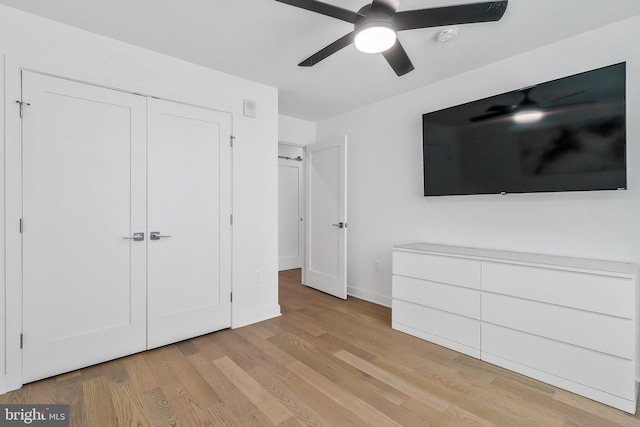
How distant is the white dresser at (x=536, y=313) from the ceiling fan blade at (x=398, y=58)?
1.54 metres

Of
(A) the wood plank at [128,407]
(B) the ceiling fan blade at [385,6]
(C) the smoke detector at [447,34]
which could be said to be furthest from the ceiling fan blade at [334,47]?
(A) the wood plank at [128,407]

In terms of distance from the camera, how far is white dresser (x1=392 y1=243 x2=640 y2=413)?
5.86 ft

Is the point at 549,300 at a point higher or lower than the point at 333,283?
higher

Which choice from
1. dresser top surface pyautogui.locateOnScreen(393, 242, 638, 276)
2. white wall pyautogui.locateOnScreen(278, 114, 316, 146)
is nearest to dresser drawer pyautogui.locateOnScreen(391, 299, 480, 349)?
dresser top surface pyautogui.locateOnScreen(393, 242, 638, 276)

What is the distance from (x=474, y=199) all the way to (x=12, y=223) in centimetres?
361

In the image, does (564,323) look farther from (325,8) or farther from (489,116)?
(325,8)

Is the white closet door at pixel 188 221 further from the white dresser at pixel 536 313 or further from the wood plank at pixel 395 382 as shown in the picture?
the white dresser at pixel 536 313

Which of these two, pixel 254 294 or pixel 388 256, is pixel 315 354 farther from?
pixel 388 256

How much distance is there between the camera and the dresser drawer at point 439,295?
241cm

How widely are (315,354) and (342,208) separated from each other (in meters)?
1.86

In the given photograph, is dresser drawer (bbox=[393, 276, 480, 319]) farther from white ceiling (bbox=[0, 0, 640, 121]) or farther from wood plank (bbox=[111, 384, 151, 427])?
wood plank (bbox=[111, 384, 151, 427])

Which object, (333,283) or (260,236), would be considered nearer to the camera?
(260,236)

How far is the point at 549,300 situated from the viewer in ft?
6.66

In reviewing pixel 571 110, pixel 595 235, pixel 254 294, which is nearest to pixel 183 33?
pixel 254 294
